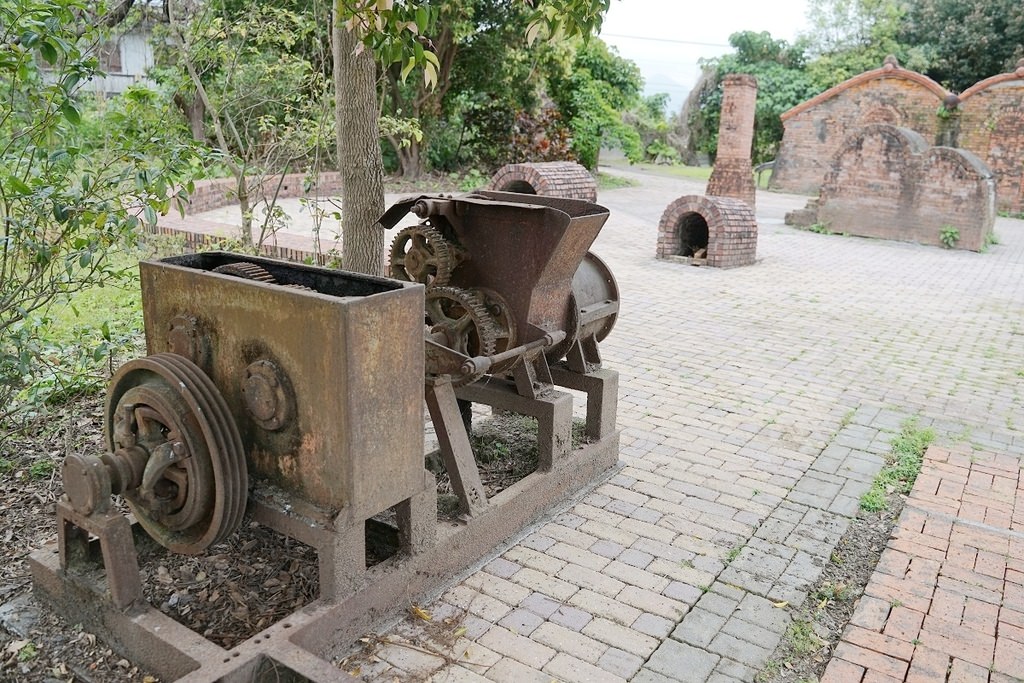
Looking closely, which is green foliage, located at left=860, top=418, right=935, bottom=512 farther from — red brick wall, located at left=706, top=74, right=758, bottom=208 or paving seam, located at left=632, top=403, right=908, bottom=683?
red brick wall, located at left=706, top=74, right=758, bottom=208

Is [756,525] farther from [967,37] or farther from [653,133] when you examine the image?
[653,133]

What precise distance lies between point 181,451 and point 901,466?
396cm

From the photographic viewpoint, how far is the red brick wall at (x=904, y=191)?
14.3 metres

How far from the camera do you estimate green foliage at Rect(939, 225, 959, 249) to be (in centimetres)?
1446

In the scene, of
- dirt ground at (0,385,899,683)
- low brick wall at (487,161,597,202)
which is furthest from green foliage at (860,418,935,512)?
low brick wall at (487,161,597,202)

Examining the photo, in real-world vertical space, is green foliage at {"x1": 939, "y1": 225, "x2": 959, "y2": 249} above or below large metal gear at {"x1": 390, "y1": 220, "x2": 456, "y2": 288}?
below

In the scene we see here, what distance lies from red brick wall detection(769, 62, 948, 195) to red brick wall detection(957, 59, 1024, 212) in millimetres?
971

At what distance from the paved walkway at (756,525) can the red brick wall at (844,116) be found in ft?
53.6

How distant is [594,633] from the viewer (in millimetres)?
3135

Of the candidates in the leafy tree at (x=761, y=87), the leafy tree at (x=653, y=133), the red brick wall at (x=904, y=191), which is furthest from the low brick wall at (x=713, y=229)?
the leafy tree at (x=653, y=133)

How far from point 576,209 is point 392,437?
170 cm

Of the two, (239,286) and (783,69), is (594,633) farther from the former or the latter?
(783,69)

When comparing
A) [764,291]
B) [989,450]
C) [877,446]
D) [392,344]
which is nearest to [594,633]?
[392,344]

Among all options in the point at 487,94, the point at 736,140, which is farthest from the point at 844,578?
the point at 487,94
